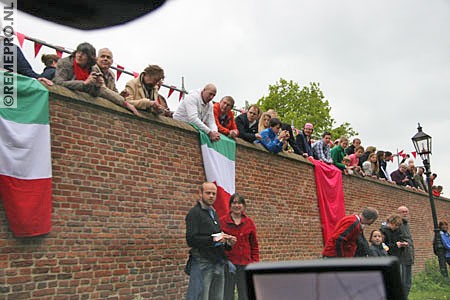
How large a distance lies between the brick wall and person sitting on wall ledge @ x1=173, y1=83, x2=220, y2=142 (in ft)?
0.76

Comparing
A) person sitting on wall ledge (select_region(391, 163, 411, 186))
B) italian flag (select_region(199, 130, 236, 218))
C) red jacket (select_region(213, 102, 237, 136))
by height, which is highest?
red jacket (select_region(213, 102, 237, 136))

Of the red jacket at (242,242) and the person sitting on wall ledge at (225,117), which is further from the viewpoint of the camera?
the person sitting on wall ledge at (225,117)

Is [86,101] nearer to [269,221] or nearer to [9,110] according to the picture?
[9,110]

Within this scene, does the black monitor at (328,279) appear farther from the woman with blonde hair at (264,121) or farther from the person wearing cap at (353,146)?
the person wearing cap at (353,146)

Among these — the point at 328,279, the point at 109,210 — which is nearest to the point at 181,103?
the point at 109,210

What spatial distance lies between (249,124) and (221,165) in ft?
6.58

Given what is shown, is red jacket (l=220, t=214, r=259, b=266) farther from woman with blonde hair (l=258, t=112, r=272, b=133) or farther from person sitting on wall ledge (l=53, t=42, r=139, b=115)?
woman with blonde hair (l=258, t=112, r=272, b=133)

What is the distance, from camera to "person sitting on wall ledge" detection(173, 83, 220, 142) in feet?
27.5

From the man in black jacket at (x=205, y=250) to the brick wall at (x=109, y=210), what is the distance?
1.11m

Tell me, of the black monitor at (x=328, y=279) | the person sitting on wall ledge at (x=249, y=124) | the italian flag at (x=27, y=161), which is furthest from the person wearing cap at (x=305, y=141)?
the black monitor at (x=328, y=279)

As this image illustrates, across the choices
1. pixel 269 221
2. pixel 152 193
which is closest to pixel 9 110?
pixel 152 193

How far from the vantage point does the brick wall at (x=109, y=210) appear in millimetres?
5535

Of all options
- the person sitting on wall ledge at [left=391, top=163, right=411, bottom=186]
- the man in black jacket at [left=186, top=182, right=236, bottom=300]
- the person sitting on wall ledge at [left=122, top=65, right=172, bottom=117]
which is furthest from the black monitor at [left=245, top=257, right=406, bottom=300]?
the person sitting on wall ledge at [left=391, top=163, right=411, bottom=186]

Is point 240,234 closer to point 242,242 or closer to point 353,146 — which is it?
point 242,242
